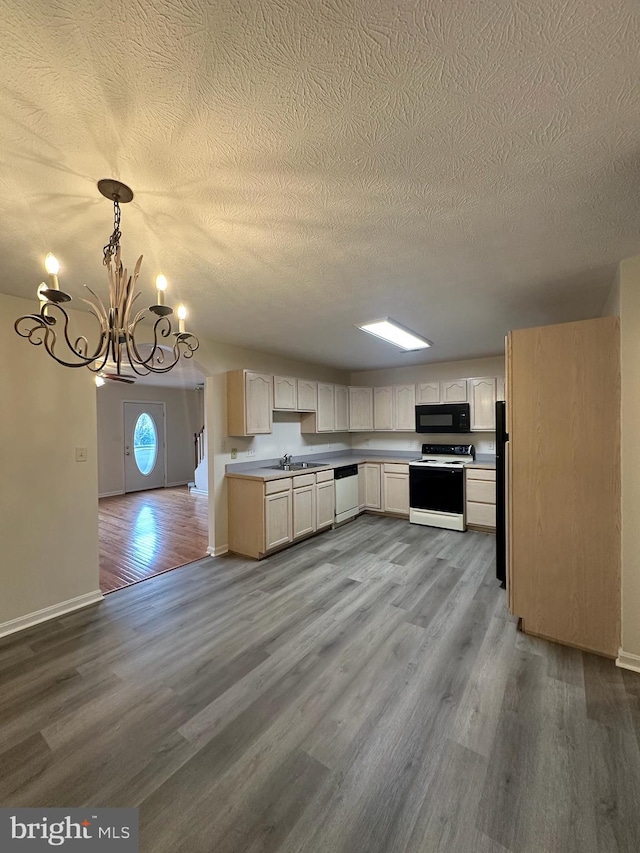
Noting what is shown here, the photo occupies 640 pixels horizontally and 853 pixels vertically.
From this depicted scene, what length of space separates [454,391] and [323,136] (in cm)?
437

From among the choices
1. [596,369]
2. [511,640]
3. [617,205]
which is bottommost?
[511,640]

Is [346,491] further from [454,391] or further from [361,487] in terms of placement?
[454,391]

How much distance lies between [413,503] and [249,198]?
449 cm

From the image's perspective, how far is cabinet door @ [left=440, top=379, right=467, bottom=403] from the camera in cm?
499

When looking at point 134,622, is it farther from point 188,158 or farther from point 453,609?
point 188,158

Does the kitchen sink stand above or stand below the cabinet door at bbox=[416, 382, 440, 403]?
below

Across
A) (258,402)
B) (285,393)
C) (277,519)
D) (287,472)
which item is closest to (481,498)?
(287,472)

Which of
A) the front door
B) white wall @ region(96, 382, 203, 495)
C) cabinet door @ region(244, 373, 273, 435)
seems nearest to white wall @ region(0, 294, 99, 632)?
cabinet door @ region(244, 373, 273, 435)

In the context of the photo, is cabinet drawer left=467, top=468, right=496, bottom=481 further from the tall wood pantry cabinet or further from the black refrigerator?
the tall wood pantry cabinet

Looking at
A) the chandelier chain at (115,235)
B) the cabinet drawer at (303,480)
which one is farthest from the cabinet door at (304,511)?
the chandelier chain at (115,235)

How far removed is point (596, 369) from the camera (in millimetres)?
2230

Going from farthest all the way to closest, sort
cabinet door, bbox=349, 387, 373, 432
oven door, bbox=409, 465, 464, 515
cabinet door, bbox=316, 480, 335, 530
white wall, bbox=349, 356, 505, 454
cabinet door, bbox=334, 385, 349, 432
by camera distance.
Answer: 1. cabinet door, bbox=349, 387, 373, 432
2. cabinet door, bbox=334, 385, 349, 432
3. white wall, bbox=349, 356, 505, 454
4. oven door, bbox=409, 465, 464, 515
5. cabinet door, bbox=316, 480, 335, 530

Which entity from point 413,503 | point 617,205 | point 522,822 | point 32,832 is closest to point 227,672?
point 32,832

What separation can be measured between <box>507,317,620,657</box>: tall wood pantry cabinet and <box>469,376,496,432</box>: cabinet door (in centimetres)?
241
